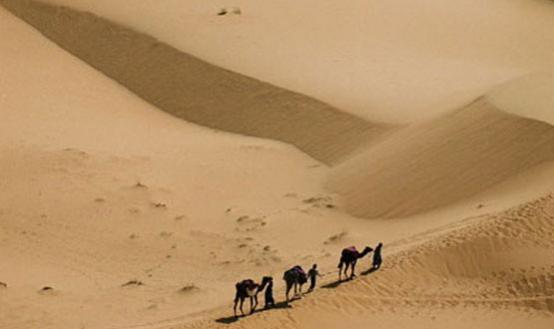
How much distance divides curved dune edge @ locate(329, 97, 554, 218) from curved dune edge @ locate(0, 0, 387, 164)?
75.1 inches

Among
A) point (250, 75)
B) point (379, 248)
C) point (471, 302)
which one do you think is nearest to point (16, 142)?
point (250, 75)

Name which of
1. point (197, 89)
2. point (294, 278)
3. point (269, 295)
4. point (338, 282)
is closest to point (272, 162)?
point (197, 89)

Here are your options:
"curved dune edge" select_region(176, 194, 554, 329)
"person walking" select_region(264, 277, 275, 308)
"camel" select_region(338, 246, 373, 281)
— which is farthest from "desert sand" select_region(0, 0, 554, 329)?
"camel" select_region(338, 246, 373, 281)

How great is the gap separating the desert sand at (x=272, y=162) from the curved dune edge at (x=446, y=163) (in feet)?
0.16

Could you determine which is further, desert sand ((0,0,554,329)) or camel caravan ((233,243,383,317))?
desert sand ((0,0,554,329))

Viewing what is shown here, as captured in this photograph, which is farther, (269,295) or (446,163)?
(446,163)

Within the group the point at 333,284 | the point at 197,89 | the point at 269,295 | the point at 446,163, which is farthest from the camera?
the point at 197,89

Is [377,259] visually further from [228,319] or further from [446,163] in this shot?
[446,163]

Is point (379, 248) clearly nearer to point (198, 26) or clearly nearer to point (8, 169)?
point (8, 169)

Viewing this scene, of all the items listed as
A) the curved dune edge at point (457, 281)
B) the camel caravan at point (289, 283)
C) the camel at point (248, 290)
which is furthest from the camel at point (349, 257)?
the camel at point (248, 290)

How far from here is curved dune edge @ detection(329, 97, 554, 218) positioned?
2067 cm

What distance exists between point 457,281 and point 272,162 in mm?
8842

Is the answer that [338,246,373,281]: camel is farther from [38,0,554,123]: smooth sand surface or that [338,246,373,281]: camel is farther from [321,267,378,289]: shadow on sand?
[38,0,554,123]: smooth sand surface

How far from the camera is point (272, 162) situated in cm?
2412
